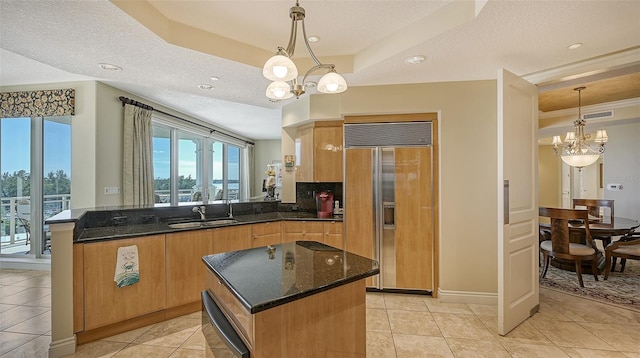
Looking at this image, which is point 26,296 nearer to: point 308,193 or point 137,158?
point 137,158

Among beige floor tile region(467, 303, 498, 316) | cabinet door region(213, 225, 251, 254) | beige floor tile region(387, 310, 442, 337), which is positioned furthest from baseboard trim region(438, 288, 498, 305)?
cabinet door region(213, 225, 251, 254)

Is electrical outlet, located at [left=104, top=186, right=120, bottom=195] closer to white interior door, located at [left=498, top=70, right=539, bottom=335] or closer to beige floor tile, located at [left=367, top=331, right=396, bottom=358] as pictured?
beige floor tile, located at [left=367, top=331, right=396, bottom=358]

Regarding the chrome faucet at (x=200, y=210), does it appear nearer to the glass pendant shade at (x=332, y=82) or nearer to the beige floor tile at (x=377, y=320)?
the beige floor tile at (x=377, y=320)

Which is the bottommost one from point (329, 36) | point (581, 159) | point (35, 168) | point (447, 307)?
point (447, 307)

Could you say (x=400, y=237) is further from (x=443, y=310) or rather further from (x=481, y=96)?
(x=481, y=96)

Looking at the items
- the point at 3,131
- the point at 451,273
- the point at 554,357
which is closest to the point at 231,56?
the point at 451,273

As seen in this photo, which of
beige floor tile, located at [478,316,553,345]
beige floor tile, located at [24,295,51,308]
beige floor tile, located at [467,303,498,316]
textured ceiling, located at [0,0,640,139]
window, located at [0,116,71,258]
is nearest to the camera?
textured ceiling, located at [0,0,640,139]

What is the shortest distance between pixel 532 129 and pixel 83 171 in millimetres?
5318

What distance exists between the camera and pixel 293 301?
122cm

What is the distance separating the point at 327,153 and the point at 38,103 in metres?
4.07

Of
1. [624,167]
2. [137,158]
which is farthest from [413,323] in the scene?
[624,167]

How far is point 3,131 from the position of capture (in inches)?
170

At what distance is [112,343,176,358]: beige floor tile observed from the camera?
7.36 feet

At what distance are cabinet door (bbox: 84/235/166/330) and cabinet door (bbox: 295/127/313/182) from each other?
6.08 feet
